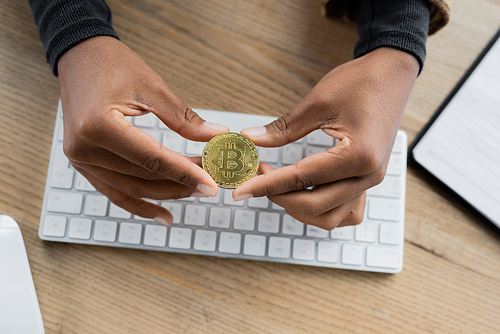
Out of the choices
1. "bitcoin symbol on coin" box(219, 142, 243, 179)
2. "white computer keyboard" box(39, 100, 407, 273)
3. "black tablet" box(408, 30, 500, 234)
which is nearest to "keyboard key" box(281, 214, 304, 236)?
"white computer keyboard" box(39, 100, 407, 273)

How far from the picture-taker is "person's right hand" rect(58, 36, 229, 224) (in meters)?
0.60

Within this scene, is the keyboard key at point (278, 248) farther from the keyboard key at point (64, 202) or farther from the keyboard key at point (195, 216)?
the keyboard key at point (64, 202)

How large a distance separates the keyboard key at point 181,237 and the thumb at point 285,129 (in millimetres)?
290

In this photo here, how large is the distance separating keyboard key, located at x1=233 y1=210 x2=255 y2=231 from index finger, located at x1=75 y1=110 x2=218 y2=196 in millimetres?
192

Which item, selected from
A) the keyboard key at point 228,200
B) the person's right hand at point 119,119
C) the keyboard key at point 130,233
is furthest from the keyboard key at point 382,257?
the keyboard key at point 130,233

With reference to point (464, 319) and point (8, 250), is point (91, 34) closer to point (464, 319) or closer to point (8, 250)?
point (8, 250)

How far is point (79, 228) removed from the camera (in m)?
0.79

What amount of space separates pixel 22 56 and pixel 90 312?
26.2 inches

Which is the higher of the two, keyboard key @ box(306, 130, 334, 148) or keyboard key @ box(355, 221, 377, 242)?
keyboard key @ box(306, 130, 334, 148)

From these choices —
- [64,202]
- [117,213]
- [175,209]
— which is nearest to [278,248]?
[175,209]

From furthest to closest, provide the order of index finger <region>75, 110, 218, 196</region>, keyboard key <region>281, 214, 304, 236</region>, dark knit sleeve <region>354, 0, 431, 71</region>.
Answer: keyboard key <region>281, 214, 304, 236</region> < dark knit sleeve <region>354, 0, 431, 71</region> < index finger <region>75, 110, 218, 196</region>

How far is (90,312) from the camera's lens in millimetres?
806

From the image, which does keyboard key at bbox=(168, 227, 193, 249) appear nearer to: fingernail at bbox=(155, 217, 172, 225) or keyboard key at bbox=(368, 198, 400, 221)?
fingernail at bbox=(155, 217, 172, 225)

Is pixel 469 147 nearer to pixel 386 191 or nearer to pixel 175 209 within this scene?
pixel 386 191
